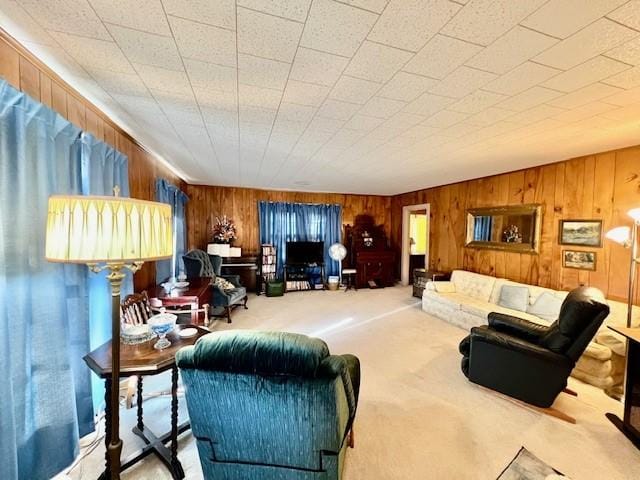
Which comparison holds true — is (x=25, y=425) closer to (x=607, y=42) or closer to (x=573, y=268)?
(x=607, y=42)

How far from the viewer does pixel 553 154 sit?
318cm

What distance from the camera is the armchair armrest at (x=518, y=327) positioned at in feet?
7.55

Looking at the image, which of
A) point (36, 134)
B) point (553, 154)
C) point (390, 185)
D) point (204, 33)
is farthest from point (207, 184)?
point (553, 154)

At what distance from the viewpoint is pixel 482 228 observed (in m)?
4.57

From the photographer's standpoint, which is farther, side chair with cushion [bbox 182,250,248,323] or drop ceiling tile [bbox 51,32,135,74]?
side chair with cushion [bbox 182,250,248,323]

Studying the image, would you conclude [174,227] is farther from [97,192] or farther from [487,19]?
[487,19]

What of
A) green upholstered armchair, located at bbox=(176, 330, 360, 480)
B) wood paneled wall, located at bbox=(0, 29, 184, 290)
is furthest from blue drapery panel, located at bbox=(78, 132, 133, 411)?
green upholstered armchair, located at bbox=(176, 330, 360, 480)

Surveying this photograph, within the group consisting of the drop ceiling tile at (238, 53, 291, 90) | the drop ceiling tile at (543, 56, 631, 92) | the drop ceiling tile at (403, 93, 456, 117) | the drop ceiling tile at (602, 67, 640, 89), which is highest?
the drop ceiling tile at (238, 53, 291, 90)

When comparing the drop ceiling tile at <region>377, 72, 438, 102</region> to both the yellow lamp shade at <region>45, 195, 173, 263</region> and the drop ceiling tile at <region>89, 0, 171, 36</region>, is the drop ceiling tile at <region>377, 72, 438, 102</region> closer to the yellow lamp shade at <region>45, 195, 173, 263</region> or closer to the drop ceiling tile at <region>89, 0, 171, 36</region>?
the drop ceiling tile at <region>89, 0, 171, 36</region>

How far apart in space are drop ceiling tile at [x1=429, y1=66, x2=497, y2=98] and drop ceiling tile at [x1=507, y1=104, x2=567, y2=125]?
0.66 m

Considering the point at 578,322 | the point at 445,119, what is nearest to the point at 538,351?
the point at 578,322

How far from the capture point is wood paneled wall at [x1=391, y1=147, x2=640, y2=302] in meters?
2.93

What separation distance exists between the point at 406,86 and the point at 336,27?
0.69 metres

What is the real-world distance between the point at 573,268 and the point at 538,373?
210 centimetres
